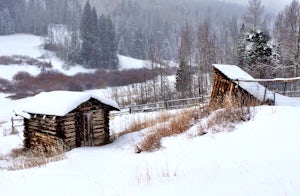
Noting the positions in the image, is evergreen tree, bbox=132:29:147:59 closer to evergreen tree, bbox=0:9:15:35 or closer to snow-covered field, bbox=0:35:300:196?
evergreen tree, bbox=0:9:15:35

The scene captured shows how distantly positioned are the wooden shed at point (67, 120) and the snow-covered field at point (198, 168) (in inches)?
181

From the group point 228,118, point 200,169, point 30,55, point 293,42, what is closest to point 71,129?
point 228,118

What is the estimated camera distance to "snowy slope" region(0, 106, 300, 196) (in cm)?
645

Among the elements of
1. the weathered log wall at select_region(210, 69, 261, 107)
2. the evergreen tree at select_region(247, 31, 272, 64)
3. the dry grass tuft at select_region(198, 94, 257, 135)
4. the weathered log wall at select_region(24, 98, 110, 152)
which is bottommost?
the weathered log wall at select_region(24, 98, 110, 152)

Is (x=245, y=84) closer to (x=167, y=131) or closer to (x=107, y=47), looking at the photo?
(x=167, y=131)

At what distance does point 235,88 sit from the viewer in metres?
15.5

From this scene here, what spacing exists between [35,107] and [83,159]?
712cm

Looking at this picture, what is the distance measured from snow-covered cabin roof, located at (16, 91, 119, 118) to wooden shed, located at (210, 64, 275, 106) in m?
5.94

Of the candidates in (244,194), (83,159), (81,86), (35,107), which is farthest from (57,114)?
(81,86)

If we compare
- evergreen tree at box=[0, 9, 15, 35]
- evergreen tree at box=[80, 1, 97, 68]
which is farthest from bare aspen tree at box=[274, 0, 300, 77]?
evergreen tree at box=[0, 9, 15, 35]

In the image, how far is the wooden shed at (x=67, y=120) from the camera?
17.5 m

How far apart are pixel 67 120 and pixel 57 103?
1045 millimetres

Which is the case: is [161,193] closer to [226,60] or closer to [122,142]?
[122,142]

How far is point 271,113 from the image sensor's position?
417 inches
